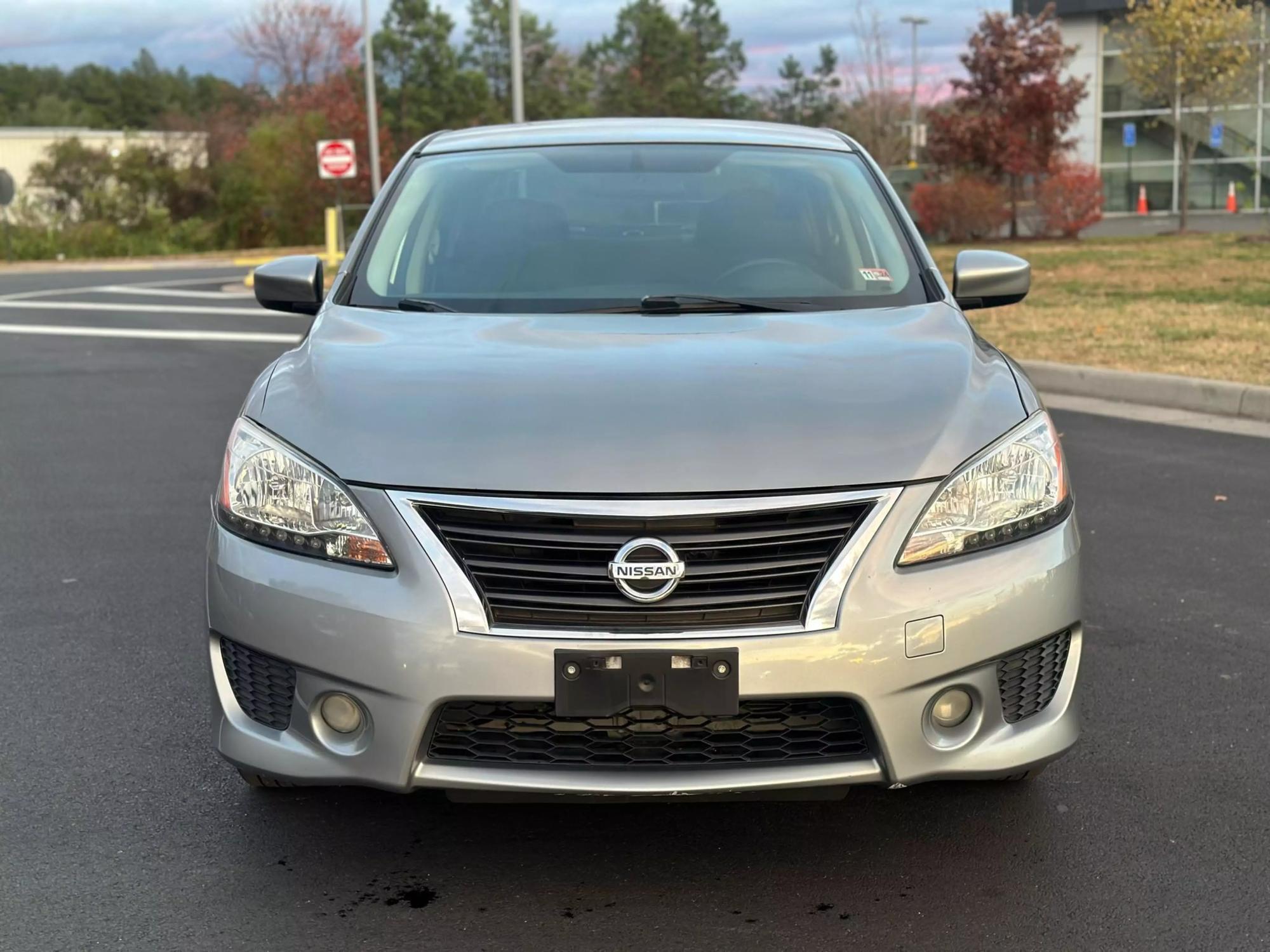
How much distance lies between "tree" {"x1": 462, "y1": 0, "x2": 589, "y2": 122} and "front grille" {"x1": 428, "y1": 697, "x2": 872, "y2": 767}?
191 feet

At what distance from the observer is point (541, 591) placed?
2725 millimetres

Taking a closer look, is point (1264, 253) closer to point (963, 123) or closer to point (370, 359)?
point (963, 123)

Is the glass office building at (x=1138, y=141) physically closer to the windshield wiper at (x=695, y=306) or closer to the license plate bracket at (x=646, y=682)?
the windshield wiper at (x=695, y=306)

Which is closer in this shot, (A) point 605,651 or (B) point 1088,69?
(A) point 605,651

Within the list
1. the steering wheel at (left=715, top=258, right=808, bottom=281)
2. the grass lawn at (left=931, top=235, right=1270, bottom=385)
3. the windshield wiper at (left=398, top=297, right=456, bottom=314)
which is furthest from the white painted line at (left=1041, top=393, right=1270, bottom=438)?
the windshield wiper at (left=398, top=297, right=456, bottom=314)

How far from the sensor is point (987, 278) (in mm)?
4234

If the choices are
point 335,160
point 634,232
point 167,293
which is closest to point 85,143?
point 335,160

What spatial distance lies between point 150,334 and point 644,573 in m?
13.7

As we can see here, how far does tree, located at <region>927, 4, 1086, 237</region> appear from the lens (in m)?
26.4

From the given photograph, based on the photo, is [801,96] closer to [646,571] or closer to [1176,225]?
[1176,225]

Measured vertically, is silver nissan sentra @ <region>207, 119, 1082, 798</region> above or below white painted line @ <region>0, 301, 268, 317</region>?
above

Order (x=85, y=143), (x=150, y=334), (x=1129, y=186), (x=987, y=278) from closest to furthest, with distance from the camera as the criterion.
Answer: (x=987, y=278) → (x=150, y=334) → (x=1129, y=186) → (x=85, y=143)

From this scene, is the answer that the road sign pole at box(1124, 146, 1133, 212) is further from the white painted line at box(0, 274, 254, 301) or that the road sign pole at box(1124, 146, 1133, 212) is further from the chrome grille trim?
the chrome grille trim

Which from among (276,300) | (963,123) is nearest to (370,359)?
(276,300)
